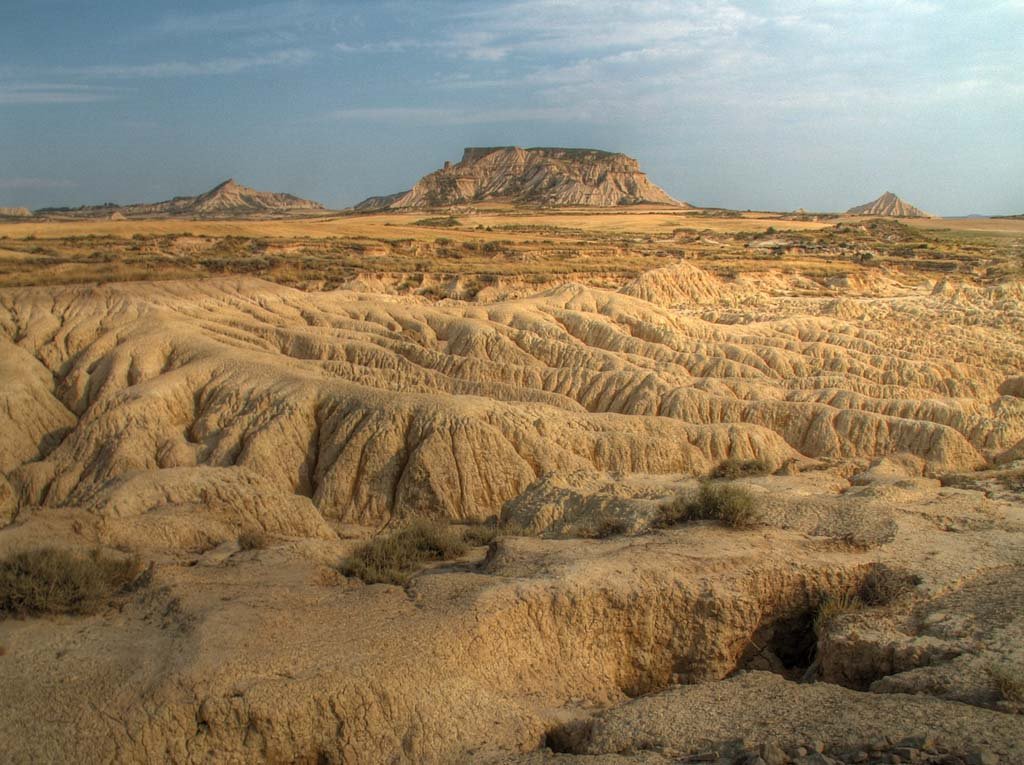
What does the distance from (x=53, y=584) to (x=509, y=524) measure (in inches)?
258

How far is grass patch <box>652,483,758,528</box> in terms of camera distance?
1037 cm

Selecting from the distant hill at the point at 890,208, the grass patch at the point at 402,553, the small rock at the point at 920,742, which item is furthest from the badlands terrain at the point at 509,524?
the distant hill at the point at 890,208

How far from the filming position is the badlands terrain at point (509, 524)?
6695 millimetres

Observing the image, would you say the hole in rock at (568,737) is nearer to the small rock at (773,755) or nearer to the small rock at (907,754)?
the small rock at (773,755)

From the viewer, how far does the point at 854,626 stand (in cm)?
809

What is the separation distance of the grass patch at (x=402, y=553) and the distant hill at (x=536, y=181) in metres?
135

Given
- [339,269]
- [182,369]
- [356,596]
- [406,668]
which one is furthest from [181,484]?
[339,269]

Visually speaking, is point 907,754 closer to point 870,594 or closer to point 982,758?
point 982,758

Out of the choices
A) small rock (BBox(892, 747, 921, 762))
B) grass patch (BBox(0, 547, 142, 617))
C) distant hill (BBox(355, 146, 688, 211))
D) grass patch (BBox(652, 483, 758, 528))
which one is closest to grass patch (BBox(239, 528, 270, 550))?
grass patch (BBox(0, 547, 142, 617))

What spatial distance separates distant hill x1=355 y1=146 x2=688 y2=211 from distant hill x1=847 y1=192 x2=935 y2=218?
3421 cm

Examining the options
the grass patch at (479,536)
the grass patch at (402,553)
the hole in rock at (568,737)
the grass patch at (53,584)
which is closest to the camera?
the hole in rock at (568,737)

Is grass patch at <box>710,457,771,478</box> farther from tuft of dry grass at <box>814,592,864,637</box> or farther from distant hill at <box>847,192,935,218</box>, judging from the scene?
distant hill at <box>847,192,935,218</box>

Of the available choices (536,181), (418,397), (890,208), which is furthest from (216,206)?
(418,397)

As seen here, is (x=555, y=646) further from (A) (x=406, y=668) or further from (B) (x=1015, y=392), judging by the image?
(B) (x=1015, y=392)
